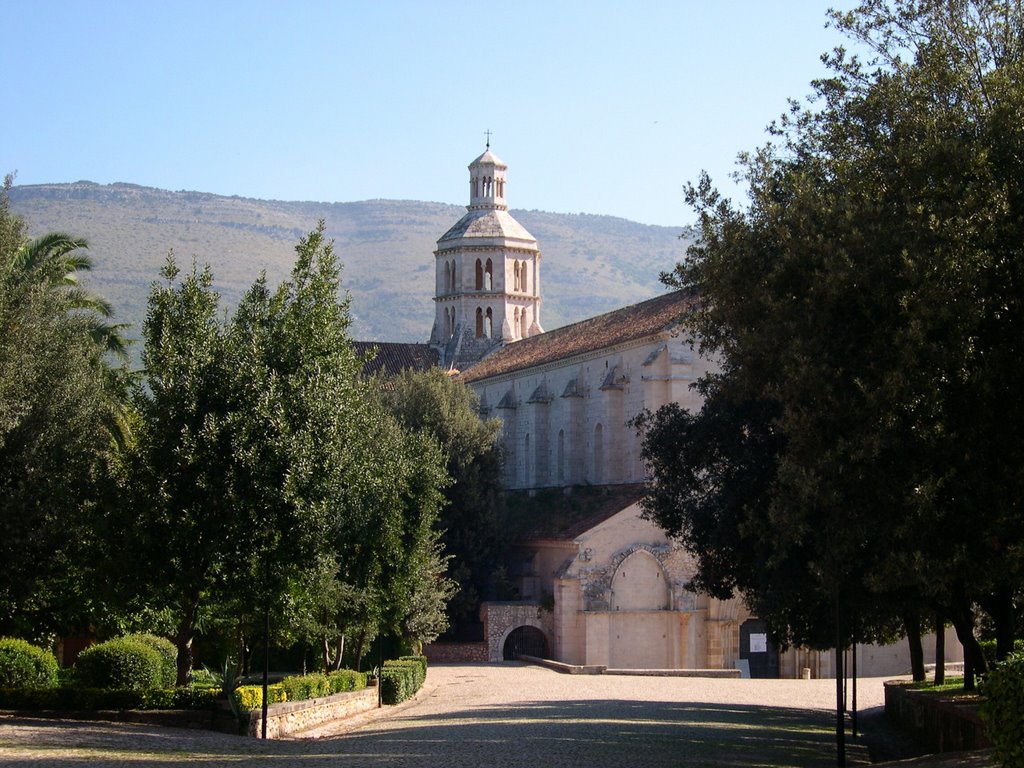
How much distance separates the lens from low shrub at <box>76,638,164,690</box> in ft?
82.9

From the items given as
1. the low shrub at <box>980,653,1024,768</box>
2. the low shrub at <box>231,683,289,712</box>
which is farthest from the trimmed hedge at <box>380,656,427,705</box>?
the low shrub at <box>980,653,1024,768</box>

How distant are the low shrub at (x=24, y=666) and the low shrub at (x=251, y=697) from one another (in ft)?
12.7

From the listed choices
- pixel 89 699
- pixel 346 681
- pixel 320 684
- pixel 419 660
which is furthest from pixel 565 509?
pixel 89 699

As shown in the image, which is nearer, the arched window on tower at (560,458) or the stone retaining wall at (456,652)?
the stone retaining wall at (456,652)

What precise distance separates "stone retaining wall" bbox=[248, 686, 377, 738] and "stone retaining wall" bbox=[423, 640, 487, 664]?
20.5 metres

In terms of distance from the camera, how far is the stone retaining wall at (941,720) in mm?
21250

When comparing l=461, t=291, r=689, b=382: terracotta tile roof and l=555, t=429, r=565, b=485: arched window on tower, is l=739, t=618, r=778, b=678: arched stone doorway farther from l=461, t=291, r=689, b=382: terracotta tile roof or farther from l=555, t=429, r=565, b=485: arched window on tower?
l=555, t=429, r=565, b=485: arched window on tower

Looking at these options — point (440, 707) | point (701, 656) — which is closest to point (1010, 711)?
point (440, 707)

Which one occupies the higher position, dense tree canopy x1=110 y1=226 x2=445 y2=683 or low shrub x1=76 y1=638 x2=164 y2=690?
dense tree canopy x1=110 y1=226 x2=445 y2=683

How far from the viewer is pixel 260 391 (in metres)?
24.3

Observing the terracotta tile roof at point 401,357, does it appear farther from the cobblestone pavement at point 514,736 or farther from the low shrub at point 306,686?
the low shrub at point 306,686

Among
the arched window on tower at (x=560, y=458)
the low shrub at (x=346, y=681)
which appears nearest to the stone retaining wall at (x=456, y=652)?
the arched window on tower at (x=560, y=458)

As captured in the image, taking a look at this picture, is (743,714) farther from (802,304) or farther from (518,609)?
(518,609)

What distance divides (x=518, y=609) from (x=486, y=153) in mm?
38786
